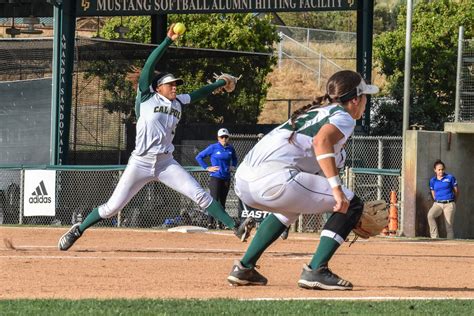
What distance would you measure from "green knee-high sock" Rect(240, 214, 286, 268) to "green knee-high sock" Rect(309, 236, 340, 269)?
354 mm

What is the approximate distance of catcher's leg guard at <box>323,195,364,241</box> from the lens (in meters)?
8.59

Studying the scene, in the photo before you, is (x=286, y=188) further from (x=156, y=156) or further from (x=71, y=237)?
(x=71, y=237)

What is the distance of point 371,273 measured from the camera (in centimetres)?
1084

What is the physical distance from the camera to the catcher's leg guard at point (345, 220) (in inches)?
338

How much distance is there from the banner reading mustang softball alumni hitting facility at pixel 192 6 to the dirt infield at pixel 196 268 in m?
7.32

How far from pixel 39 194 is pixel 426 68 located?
13515 millimetres

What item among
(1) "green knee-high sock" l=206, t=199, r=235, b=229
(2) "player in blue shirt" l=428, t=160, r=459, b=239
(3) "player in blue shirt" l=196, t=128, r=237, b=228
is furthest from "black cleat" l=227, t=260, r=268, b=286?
(2) "player in blue shirt" l=428, t=160, r=459, b=239

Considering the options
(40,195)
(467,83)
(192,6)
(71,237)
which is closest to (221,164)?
(40,195)

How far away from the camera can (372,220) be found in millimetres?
8828

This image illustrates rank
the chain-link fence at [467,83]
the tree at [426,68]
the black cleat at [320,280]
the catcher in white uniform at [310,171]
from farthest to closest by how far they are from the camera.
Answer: the tree at [426,68] → the chain-link fence at [467,83] → the black cleat at [320,280] → the catcher in white uniform at [310,171]

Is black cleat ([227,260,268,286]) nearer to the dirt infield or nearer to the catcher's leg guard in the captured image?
the dirt infield

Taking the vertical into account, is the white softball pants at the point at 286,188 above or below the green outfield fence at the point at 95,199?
above

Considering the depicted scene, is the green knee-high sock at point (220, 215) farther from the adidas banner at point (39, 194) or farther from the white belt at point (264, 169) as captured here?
the adidas banner at point (39, 194)

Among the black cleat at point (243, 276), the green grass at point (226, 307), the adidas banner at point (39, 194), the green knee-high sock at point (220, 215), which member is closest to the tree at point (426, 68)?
the adidas banner at point (39, 194)
